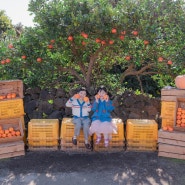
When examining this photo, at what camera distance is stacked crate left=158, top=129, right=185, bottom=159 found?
6.81 meters

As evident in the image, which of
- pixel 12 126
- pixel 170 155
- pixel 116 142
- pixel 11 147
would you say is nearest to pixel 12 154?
pixel 11 147

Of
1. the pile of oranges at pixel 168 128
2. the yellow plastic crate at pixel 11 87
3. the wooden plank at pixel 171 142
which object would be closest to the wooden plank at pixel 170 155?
the wooden plank at pixel 171 142

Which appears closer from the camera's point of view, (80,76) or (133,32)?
(133,32)

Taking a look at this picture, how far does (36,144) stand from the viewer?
7.37 m

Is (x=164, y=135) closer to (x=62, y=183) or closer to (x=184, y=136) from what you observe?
(x=184, y=136)

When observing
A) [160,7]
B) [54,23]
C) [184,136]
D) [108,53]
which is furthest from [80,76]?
[184,136]

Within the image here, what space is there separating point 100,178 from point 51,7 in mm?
4083

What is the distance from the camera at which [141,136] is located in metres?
7.31

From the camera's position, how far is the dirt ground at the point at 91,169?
19.0ft

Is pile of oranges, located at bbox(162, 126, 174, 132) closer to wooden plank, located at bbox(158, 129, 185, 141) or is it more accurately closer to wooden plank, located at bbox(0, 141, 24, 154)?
wooden plank, located at bbox(158, 129, 185, 141)

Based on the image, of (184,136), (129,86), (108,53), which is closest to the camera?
(184,136)

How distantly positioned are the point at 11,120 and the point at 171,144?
371cm

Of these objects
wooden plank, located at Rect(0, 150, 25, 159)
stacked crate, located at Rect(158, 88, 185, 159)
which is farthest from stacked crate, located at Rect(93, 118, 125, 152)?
wooden plank, located at Rect(0, 150, 25, 159)

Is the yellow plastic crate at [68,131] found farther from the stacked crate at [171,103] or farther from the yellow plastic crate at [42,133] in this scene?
the stacked crate at [171,103]
